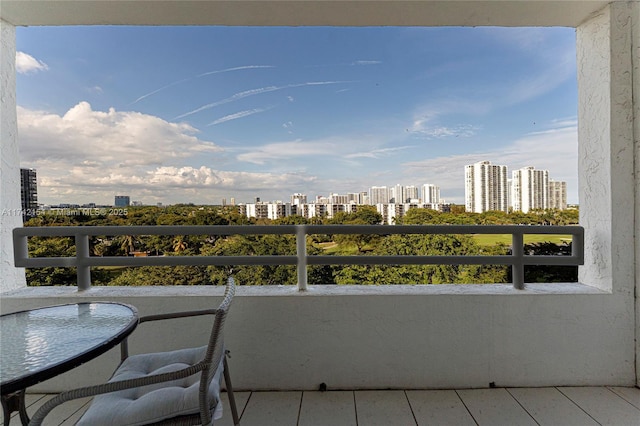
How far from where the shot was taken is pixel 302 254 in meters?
1.99

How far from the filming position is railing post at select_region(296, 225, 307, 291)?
77.7 inches

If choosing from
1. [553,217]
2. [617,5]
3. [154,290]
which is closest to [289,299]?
[154,290]

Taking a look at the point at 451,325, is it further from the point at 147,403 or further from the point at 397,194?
the point at 397,194

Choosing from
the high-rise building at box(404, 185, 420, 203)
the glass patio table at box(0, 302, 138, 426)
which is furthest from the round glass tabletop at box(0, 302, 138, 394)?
the high-rise building at box(404, 185, 420, 203)

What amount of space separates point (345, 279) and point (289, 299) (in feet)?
3.67

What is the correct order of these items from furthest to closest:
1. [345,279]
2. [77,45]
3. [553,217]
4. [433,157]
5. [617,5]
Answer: [433,157]
[77,45]
[345,279]
[553,217]
[617,5]

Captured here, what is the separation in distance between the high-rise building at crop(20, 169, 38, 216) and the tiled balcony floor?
1384 millimetres

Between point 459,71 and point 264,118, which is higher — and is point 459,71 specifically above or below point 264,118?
above

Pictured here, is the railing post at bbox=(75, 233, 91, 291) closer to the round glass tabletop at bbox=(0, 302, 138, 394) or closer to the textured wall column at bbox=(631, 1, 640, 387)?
the round glass tabletop at bbox=(0, 302, 138, 394)

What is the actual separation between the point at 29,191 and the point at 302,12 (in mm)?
2639

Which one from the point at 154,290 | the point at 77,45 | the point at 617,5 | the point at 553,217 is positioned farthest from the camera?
the point at 77,45

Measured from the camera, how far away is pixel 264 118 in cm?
438

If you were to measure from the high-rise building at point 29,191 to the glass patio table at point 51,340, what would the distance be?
129 centimetres

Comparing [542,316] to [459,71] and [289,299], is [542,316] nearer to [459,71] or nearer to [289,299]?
[289,299]
